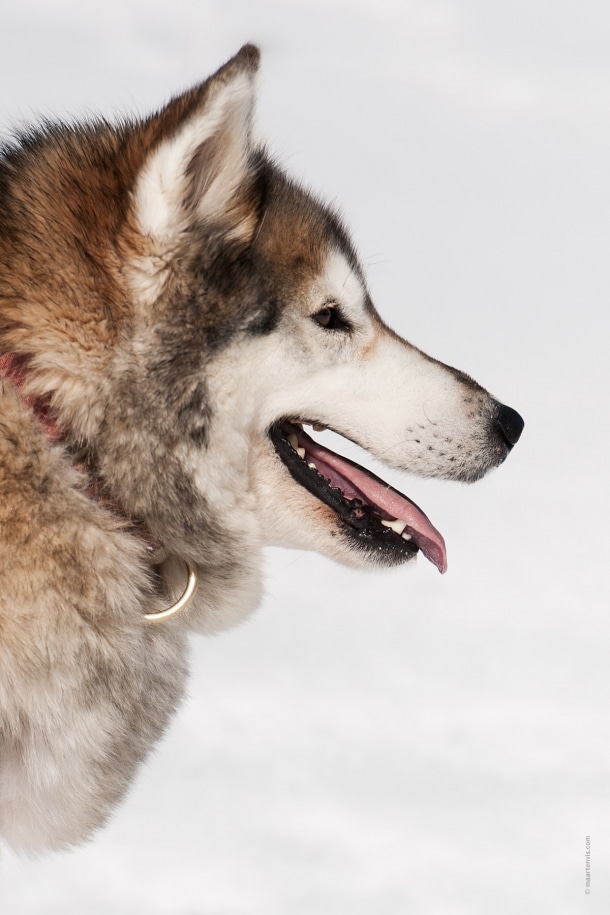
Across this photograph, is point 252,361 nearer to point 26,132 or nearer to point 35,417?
point 35,417

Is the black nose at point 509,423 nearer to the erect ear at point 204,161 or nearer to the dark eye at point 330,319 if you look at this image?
the dark eye at point 330,319

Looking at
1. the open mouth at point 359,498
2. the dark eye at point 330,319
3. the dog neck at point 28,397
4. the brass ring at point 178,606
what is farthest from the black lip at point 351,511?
the dog neck at point 28,397

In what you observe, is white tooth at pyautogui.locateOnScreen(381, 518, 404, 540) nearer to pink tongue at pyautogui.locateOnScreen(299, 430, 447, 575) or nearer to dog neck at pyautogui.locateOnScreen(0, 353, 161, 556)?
pink tongue at pyautogui.locateOnScreen(299, 430, 447, 575)

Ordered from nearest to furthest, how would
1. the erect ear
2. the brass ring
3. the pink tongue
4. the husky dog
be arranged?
the erect ear, the husky dog, the brass ring, the pink tongue

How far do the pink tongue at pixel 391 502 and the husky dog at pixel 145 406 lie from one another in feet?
0.32

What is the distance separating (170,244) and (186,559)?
826 millimetres

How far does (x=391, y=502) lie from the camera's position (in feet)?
9.60

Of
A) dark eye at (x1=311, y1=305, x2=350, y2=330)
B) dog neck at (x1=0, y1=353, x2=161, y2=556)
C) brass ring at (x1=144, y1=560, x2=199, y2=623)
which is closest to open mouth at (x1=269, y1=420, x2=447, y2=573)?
dark eye at (x1=311, y1=305, x2=350, y2=330)

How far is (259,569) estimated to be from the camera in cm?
283

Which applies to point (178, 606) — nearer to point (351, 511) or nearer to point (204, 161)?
point (351, 511)

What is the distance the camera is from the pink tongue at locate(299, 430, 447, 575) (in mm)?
2871

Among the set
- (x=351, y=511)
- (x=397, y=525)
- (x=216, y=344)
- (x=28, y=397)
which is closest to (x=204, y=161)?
(x=216, y=344)

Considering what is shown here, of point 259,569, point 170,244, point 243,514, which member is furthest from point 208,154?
point 259,569

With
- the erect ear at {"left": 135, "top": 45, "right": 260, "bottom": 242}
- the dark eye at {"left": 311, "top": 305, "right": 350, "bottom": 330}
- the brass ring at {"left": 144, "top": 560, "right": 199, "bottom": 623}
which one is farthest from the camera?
the dark eye at {"left": 311, "top": 305, "right": 350, "bottom": 330}
